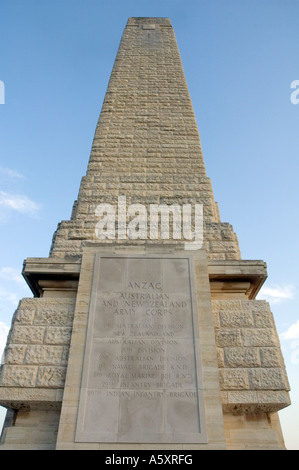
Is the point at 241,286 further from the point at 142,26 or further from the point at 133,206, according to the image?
the point at 142,26

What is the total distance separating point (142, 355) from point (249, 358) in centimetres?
150

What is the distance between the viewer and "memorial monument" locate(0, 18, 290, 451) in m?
4.26

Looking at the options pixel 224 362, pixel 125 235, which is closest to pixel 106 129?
pixel 125 235

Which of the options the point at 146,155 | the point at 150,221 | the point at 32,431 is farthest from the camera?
the point at 146,155

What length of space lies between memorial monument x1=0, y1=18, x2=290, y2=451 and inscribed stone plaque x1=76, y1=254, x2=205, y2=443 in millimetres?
13

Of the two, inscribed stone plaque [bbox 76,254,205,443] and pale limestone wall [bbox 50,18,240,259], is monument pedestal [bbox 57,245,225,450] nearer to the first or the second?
inscribed stone plaque [bbox 76,254,205,443]

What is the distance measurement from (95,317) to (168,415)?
5.27 feet

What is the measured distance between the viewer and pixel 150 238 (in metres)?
6.44

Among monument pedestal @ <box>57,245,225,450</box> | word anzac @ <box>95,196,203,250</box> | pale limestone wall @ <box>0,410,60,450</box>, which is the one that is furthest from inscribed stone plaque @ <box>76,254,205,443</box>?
word anzac @ <box>95,196,203,250</box>

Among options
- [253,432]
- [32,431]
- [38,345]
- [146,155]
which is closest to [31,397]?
[32,431]

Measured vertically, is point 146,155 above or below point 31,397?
above

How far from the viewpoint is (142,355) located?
4648mm

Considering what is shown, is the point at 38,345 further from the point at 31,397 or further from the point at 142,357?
the point at 142,357

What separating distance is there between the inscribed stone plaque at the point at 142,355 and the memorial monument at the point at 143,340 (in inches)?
0.5
